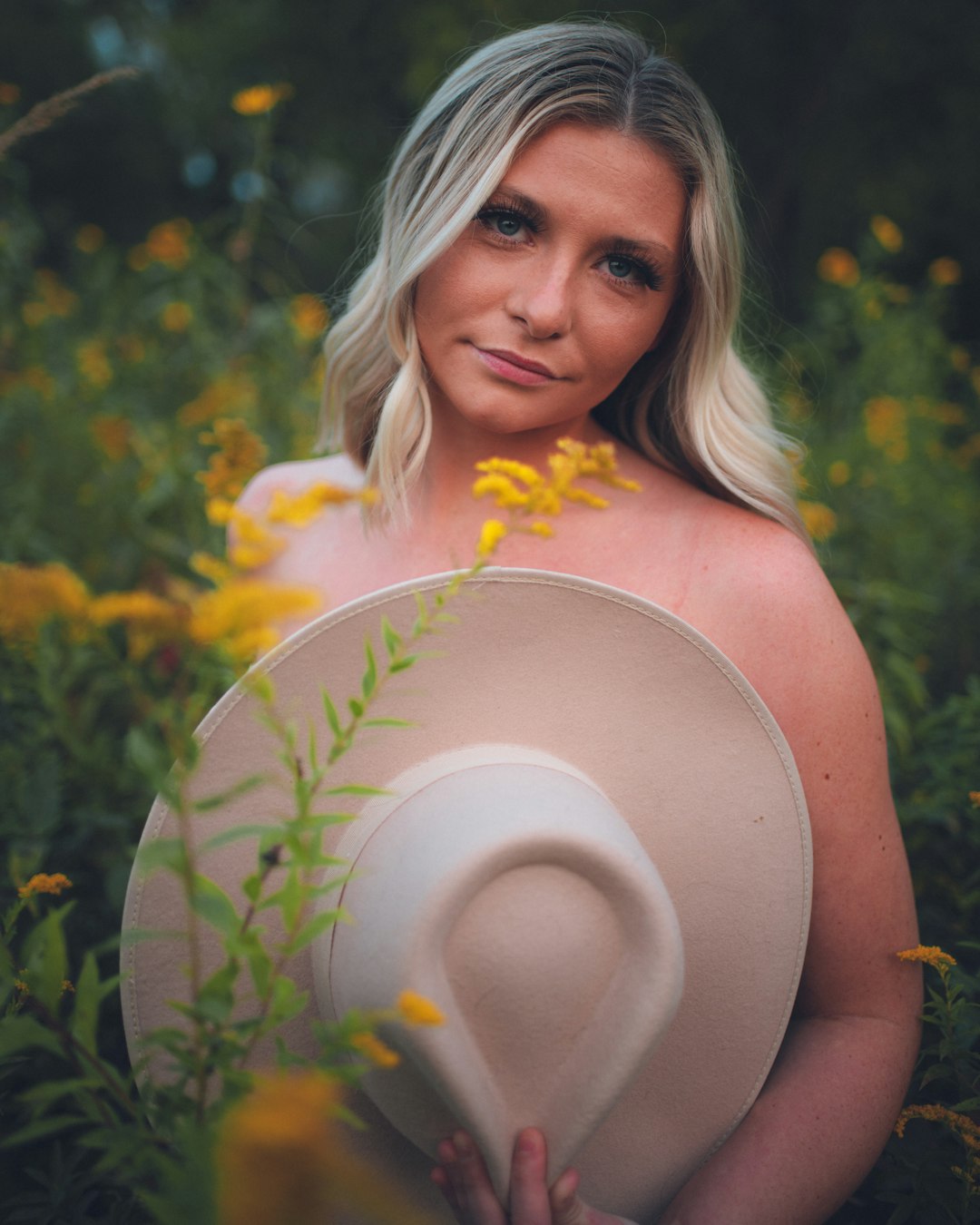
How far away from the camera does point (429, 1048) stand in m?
0.92

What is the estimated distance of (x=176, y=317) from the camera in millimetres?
3391

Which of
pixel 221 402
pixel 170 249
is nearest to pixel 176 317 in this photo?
pixel 170 249

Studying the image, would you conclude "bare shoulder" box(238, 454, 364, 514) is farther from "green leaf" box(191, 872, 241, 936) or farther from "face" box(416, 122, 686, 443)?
"green leaf" box(191, 872, 241, 936)

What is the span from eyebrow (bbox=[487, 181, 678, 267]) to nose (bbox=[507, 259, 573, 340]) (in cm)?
6

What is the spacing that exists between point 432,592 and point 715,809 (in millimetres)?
448

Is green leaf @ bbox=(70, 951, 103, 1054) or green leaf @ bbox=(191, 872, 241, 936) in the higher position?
green leaf @ bbox=(191, 872, 241, 936)

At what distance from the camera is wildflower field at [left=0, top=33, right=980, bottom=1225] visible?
28.4 inches

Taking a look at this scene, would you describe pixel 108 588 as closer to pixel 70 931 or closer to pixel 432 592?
pixel 70 931

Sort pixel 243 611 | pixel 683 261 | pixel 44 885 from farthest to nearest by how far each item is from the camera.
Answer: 1. pixel 683 261
2. pixel 44 885
3. pixel 243 611

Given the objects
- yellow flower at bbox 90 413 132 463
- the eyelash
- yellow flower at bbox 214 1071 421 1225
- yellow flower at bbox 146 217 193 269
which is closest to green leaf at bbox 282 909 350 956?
yellow flower at bbox 214 1071 421 1225

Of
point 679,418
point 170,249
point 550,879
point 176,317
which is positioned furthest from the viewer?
point 170,249

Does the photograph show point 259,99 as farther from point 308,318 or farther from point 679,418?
point 679,418

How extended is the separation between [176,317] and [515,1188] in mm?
3106

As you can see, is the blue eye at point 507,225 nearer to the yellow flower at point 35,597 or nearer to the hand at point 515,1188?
the yellow flower at point 35,597
